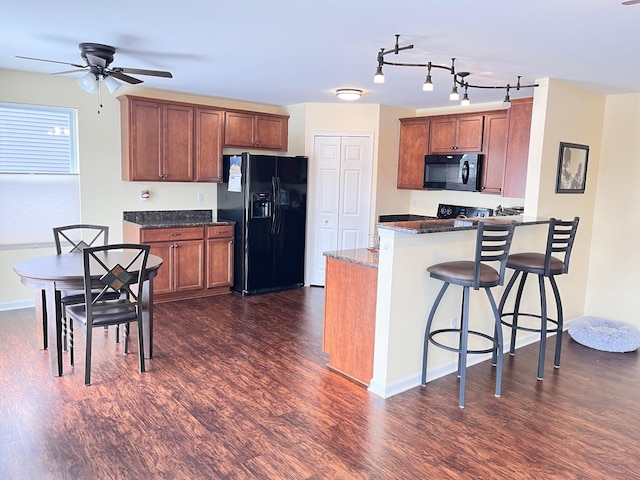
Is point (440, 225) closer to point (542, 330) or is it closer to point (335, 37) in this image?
point (542, 330)

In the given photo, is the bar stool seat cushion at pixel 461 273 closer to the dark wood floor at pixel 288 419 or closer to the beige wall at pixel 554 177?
the dark wood floor at pixel 288 419

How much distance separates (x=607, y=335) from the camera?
167 inches

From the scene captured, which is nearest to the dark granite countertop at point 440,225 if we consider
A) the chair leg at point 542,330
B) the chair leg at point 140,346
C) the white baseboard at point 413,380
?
the chair leg at point 542,330

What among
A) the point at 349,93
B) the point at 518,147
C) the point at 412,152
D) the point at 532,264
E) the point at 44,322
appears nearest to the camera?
the point at 532,264

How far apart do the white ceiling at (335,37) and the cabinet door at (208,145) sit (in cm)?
101

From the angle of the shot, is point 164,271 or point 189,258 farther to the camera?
point 189,258

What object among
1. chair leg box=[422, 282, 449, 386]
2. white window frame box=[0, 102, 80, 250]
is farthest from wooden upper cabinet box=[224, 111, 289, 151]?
chair leg box=[422, 282, 449, 386]

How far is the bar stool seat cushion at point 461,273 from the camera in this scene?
119 inches

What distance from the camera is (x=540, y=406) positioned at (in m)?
3.12

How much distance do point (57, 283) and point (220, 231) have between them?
8.24ft

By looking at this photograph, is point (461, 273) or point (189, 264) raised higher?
point (461, 273)

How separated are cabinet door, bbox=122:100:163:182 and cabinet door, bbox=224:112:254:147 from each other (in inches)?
32.2

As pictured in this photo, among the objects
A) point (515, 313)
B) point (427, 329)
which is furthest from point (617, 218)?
point (427, 329)

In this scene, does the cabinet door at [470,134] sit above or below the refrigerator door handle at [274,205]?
above
